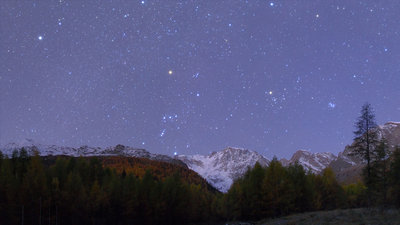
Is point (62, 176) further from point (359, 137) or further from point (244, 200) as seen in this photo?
point (359, 137)

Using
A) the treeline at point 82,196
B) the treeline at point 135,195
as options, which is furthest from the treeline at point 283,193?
the treeline at point 82,196

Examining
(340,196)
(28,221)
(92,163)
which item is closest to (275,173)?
(340,196)

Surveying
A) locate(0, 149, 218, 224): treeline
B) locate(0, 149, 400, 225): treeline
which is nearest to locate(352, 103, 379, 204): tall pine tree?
locate(0, 149, 400, 225): treeline

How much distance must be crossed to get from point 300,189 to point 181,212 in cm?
2728

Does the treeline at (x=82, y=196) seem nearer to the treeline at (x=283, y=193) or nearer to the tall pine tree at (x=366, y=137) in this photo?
the treeline at (x=283, y=193)

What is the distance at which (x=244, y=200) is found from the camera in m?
72.5

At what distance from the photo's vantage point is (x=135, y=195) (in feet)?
224

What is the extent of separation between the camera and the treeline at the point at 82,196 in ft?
179

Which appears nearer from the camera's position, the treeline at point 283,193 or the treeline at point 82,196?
the treeline at point 82,196

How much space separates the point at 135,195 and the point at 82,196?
1126cm

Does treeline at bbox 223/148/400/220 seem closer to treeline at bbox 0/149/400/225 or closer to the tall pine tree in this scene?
treeline at bbox 0/149/400/225

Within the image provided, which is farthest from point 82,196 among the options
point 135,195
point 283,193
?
point 283,193

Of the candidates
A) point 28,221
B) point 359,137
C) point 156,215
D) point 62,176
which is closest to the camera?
point 359,137

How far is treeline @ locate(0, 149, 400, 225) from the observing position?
55250 millimetres
